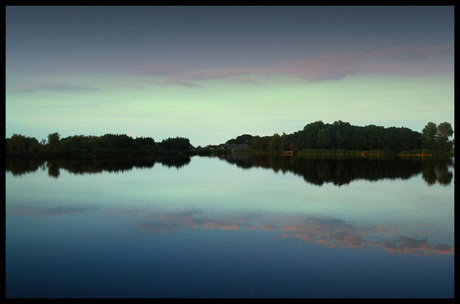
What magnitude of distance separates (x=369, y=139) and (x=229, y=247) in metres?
108

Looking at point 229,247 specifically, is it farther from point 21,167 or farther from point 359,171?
point 21,167

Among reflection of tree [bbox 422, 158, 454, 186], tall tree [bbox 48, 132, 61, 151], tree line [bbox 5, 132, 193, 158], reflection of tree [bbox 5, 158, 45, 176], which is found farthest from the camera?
tall tree [bbox 48, 132, 61, 151]

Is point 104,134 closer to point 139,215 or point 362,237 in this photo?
point 139,215

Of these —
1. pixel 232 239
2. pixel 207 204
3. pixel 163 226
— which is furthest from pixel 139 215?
pixel 232 239

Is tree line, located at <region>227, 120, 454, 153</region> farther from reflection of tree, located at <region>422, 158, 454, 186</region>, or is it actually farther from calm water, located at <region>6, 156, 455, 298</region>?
calm water, located at <region>6, 156, 455, 298</region>

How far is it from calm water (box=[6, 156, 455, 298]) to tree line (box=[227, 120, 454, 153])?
90615 millimetres

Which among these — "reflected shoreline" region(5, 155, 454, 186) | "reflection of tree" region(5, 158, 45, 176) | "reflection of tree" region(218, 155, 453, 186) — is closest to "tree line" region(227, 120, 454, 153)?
"reflected shoreline" region(5, 155, 454, 186)

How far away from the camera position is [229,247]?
28.3 feet

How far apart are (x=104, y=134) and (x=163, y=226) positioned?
3264 inches

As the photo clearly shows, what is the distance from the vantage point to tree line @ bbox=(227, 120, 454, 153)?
309 feet

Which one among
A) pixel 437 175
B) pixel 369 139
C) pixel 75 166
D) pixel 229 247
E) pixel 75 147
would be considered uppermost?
pixel 369 139

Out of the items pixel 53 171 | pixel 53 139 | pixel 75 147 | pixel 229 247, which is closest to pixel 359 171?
pixel 229 247

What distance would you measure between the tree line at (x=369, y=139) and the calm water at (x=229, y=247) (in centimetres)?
9061

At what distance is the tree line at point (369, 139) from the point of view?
94312 mm
